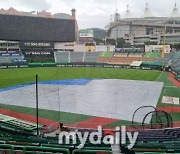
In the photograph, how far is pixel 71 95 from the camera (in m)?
31.1

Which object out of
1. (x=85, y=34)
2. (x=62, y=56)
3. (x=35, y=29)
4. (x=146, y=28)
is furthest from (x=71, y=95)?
(x=146, y=28)

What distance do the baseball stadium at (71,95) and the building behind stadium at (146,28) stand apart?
200ft

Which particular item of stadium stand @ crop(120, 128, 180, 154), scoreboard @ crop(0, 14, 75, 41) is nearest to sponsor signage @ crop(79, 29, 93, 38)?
scoreboard @ crop(0, 14, 75, 41)

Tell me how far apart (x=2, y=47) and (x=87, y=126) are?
5865cm

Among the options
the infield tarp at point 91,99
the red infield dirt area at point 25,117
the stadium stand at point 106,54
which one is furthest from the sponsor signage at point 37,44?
the red infield dirt area at point 25,117

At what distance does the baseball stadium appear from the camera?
12195mm

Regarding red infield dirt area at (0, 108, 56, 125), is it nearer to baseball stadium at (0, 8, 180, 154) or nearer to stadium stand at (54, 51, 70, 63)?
baseball stadium at (0, 8, 180, 154)

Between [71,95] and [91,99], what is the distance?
331 centimetres

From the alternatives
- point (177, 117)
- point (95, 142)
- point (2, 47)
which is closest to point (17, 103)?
point (177, 117)

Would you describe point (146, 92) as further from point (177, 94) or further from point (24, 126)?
point (24, 126)

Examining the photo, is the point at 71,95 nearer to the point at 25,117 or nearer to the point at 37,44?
the point at 25,117

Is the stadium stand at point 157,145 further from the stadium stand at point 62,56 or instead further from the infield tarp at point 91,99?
the stadium stand at point 62,56

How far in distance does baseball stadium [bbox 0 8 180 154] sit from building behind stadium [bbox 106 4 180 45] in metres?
60.9

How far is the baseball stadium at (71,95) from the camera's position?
40.0ft
